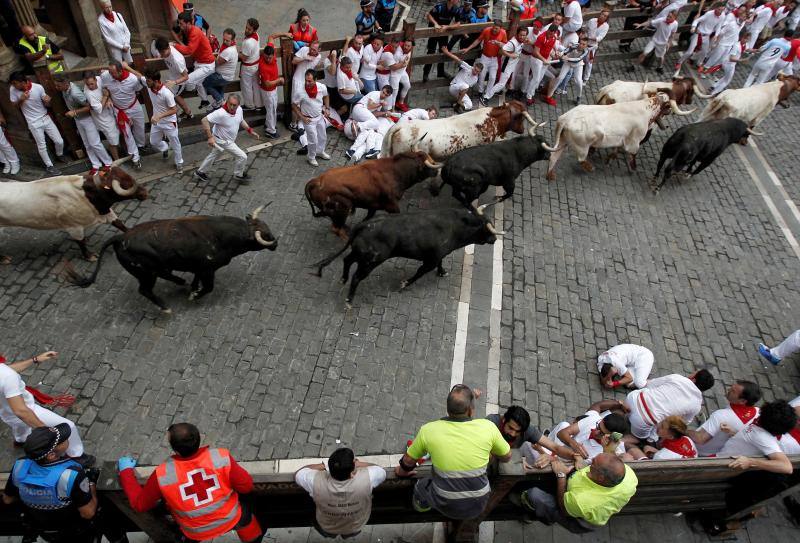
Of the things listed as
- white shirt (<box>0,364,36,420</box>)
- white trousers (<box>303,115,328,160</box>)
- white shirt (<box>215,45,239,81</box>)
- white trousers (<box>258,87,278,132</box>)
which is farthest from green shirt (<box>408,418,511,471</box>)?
white shirt (<box>215,45,239,81</box>)

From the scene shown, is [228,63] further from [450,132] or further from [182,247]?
[182,247]

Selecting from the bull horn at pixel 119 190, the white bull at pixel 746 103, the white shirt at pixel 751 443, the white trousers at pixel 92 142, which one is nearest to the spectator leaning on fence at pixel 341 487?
the white shirt at pixel 751 443

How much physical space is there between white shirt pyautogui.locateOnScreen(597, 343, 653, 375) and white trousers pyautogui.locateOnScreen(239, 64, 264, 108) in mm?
8612

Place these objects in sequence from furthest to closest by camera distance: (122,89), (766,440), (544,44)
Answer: (544,44), (122,89), (766,440)

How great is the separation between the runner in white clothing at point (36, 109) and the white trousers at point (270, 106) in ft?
12.6

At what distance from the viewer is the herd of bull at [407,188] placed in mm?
7145

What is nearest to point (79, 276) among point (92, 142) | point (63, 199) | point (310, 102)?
point (63, 199)

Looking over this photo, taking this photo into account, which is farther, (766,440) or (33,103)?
(33,103)

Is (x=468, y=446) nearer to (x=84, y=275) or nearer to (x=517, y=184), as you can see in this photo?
(x=84, y=275)

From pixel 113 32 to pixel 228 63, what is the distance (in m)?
2.36

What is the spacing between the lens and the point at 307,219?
936 cm

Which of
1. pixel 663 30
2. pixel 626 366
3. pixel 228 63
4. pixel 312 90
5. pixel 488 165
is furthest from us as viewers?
pixel 663 30

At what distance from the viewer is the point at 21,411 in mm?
5121

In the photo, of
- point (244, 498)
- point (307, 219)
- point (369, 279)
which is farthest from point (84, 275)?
point (244, 498)
